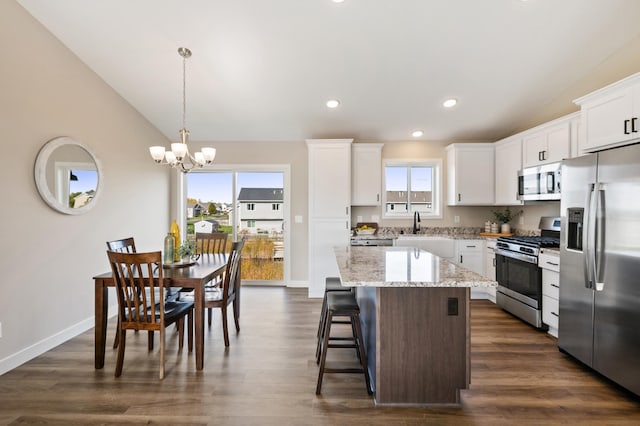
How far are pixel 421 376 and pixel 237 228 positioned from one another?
3.97 m

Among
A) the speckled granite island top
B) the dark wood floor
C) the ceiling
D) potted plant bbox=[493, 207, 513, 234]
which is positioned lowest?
the dark wood floor

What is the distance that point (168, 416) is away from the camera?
2.05 meters

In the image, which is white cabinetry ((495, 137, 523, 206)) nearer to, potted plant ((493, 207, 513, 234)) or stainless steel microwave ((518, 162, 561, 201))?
stainless steel microwave ((518, 162, 561, 201))

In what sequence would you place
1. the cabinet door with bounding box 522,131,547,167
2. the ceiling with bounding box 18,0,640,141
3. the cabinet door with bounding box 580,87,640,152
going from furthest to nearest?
the cabinet door with bounding box 522,131,547,167, the ceiling with bounding box 18,0,640,141, the cabinet door with bounding box 580,87,640,152

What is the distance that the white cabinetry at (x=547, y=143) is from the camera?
11.7 feet

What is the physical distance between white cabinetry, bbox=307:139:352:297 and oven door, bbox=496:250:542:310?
6.80ft

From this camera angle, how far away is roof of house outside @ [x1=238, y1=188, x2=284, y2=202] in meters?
5.39

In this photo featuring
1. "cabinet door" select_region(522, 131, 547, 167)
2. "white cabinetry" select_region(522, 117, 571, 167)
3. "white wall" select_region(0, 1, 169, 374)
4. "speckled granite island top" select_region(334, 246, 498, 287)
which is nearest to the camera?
"speckled granite island top" select_region(334, 246, 498, 287)

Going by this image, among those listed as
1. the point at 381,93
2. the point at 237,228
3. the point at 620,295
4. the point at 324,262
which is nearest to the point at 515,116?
the point at 381,93

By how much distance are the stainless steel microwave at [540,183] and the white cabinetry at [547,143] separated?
0.08 metres

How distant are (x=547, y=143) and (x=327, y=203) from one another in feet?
9.38

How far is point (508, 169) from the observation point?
4.54 m

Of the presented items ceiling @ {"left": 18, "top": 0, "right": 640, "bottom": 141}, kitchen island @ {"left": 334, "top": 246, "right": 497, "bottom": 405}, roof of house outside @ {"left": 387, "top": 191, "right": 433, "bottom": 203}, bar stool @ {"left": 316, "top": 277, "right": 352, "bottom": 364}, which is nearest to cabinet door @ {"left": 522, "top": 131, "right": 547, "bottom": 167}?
ceiling @ {"left": 18, "top": 0, "right": 640, "bottom": 141}

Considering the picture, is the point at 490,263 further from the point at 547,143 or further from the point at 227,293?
the point at 227,293
